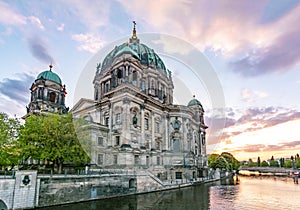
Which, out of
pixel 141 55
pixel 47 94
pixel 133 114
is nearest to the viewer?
pixel 133 114

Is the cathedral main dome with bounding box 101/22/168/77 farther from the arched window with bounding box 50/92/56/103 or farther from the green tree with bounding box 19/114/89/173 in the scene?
the green tree with bounding box 19/114/89/173

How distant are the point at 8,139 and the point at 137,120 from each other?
2471cm

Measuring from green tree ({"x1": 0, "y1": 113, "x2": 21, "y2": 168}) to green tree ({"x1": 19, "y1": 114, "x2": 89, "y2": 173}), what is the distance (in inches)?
42.0

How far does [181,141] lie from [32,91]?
4700 cm

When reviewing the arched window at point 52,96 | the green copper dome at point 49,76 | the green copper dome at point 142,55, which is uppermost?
the green copper dome at point 142,55

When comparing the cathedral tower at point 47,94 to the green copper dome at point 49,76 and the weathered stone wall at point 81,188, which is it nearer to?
the green copper dome at point 49,76

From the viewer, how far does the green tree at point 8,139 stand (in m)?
31.4

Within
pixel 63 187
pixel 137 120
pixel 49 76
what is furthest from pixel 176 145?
pixel 49 76

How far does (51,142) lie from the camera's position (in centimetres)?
3338

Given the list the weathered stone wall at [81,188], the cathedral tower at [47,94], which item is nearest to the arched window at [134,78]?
the cathedral tower at [47,94]

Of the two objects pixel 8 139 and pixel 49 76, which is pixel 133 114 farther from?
pixel 49 76

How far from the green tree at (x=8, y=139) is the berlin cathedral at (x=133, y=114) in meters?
12.6

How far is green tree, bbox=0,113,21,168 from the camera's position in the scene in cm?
3139

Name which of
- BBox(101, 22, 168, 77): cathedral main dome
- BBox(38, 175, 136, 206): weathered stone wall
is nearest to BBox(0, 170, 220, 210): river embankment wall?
BBox(38, 175, 136, 206): weathered stone wall
